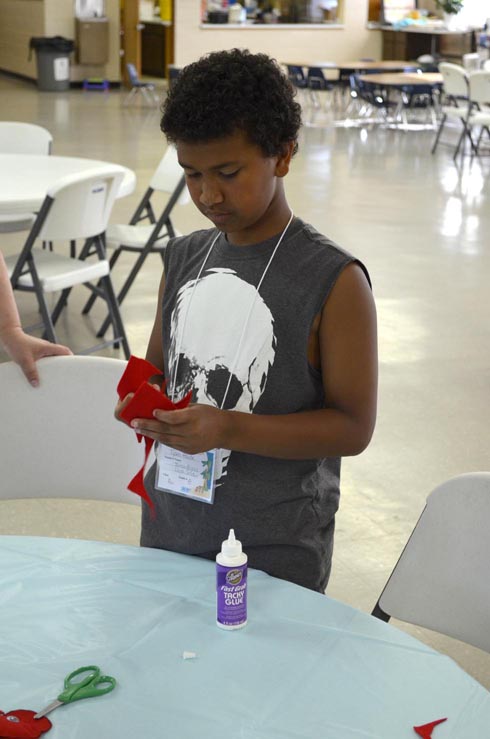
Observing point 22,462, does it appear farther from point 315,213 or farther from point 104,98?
point 104,98

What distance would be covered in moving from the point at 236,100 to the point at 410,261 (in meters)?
5.15

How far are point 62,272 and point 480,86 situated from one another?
7.61 m

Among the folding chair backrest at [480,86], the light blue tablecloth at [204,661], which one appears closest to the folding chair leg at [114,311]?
the light blue tablecloth at [204,661]

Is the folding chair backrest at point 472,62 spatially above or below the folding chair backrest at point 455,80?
above

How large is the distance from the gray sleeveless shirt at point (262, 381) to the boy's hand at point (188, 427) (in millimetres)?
164

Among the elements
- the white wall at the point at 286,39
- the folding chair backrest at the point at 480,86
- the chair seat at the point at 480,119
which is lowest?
the chair seat at the point at 480,119

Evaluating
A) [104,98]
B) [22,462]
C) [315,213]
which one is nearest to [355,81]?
[104,98]

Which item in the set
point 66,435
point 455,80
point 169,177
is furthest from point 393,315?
point 455,80

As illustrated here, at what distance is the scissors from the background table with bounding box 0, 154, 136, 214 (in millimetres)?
2963

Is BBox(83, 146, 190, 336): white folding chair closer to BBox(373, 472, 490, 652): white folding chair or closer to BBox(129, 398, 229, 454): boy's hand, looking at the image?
BBox(373, 472, 490, 652): white folding chair

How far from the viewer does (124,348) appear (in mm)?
4254

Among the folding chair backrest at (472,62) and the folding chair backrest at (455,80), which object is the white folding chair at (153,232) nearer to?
the folding chair backrest at (455,80)

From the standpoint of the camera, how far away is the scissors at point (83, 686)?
110 centimetres

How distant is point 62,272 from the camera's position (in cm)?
404
